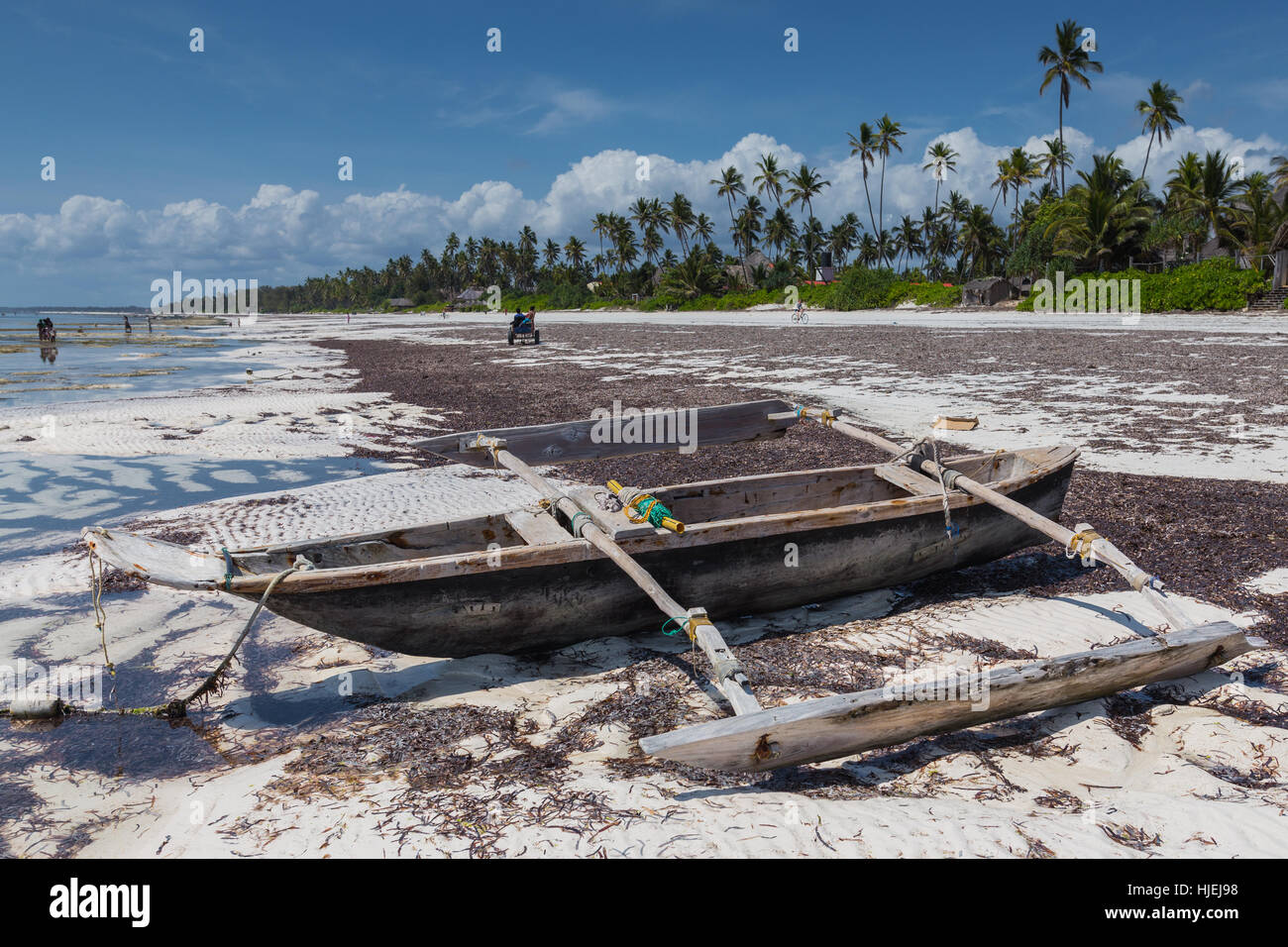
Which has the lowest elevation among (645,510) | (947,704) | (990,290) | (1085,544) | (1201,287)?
(947,704)

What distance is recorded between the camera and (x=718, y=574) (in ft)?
16.5

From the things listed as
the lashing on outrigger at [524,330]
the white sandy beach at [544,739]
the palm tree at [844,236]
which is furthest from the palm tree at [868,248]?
the white sandy beach at [544,739]

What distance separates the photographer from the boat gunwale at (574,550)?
3.96 metres

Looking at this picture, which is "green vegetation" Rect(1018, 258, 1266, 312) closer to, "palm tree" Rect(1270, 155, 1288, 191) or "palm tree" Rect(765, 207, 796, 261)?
"palm tree" Rect(1270, 155, 1288, 191)

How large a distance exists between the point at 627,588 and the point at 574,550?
50 centimetres

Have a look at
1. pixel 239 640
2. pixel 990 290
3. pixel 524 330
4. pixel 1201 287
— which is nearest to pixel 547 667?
pixel 239 640

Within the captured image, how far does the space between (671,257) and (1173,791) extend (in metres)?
84.1

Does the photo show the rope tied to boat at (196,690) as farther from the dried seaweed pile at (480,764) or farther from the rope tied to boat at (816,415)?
the rope tied to boat at (816,415)

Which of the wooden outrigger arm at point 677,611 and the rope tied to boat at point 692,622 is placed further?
the rope tied to boat at point 692,622

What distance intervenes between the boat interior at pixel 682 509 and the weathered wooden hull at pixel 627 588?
0.94 ft

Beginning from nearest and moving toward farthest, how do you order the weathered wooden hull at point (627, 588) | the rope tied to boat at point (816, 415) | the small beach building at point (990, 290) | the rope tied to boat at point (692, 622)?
the rope tied to boat at point (692, 622) → the weathered wooden hull at point (627, 588) → the rope tied to boat at point (816, 415) → the small beach building at point (990, 290)

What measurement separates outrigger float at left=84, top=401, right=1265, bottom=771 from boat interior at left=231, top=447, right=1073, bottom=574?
0.01 metres

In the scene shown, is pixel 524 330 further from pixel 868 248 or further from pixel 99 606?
pixel 868 248

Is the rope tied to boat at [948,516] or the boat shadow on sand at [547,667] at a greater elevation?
the rope tied to boat at [948,516]
